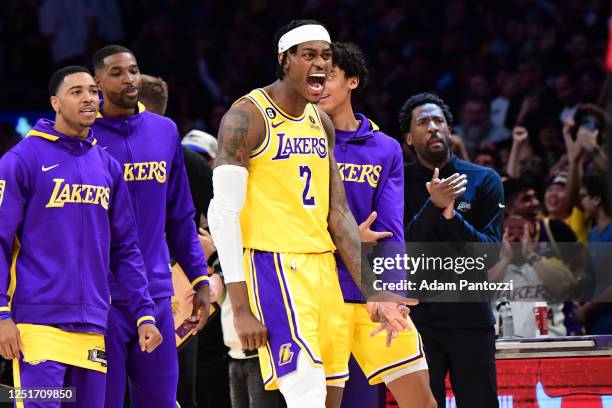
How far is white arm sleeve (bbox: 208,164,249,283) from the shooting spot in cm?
464

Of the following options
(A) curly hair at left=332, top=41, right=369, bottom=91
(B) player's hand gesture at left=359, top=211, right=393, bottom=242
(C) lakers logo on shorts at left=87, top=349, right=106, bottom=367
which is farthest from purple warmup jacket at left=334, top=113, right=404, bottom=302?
(C) lakers logo on shorts at left=87, top=349, right=106, bottom=367

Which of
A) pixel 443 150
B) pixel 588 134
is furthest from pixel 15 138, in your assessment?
pixel 443 150

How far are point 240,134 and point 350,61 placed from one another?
4.07ft

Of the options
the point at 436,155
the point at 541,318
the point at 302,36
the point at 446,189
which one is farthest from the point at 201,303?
the point at 541,318

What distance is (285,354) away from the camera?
461 cm

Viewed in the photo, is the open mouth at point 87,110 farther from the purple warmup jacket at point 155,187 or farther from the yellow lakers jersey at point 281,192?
the yellow lakers jersey at point 281,192

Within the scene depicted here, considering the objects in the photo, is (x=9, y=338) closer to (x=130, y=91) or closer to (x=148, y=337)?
(x=148, y=337)

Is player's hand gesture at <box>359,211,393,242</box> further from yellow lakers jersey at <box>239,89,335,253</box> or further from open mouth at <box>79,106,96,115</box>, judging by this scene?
open mouth at <box>79,106,96,115</box>

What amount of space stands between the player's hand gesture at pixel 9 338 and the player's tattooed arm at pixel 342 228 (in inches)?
52.5

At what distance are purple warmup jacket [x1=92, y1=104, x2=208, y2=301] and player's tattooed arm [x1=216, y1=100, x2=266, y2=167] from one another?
774mm

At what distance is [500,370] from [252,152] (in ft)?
7.76

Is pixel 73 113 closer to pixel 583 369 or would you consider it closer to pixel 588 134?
pixel 583 369

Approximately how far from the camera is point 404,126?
649 centimetres

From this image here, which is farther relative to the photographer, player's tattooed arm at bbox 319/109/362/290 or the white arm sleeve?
player's tattooed arm at bbox 319/109/362/290
